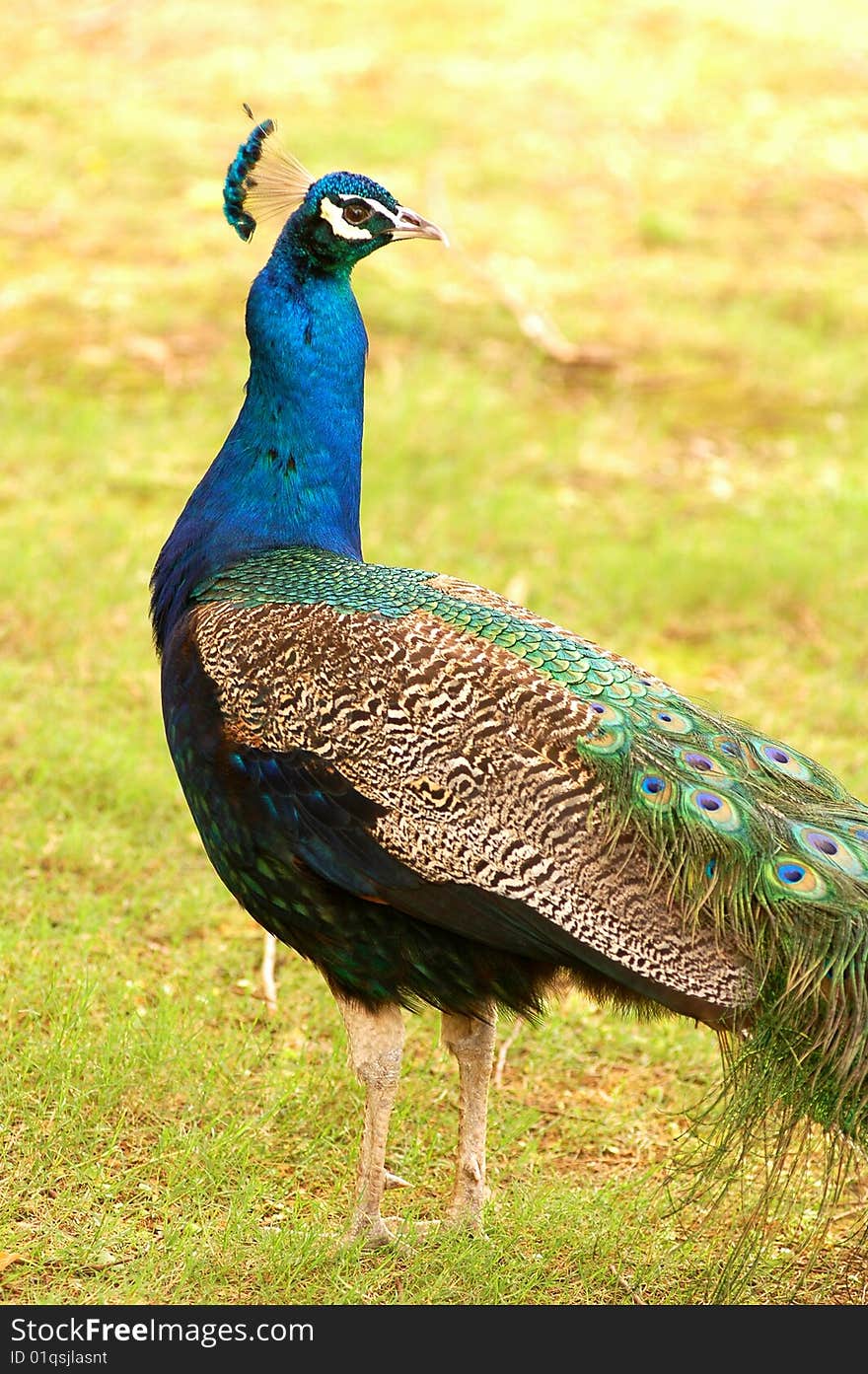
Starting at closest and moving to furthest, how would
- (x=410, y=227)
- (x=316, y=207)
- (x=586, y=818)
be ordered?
1. (x=586, y=818)
2. (x=316, y=207)
3. (x=410, y=227)

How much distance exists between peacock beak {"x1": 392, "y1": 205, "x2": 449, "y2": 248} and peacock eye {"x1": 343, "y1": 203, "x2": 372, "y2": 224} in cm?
9

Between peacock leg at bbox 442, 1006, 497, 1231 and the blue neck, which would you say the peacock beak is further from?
peacock leg at bbox 442, 1006, 497, 1231

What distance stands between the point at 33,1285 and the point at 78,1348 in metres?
0.22

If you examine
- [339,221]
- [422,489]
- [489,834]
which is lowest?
[489,834]

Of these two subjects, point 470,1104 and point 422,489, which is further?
point 422,489

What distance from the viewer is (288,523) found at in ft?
13.2

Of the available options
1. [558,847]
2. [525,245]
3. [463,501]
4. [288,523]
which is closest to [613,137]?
[525,245]

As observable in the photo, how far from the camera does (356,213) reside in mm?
4062

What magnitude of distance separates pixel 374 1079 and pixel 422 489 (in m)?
4.23

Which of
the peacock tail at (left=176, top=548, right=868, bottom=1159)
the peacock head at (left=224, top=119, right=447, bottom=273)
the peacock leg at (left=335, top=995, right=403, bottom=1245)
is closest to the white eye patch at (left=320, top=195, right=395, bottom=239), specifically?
the peacock head at (left=224, top=119, right=447, bottom=273)

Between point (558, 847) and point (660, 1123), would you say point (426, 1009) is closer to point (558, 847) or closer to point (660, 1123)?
point (660, 1123)

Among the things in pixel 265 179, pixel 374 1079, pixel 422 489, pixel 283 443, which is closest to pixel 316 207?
pixel 265 179

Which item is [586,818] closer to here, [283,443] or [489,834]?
[489,834]

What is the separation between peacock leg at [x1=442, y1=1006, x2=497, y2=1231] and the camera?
3689mm
